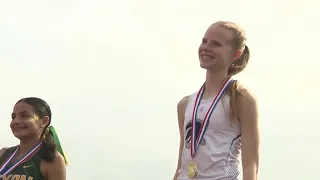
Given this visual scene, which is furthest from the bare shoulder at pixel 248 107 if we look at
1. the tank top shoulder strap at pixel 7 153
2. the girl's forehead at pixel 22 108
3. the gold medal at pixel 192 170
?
the tank top shoulder strap at pixel 7 153

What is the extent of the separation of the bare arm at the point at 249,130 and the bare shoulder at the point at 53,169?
243 centimetres

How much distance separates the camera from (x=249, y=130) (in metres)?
4.86

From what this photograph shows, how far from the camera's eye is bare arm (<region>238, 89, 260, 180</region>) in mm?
4820

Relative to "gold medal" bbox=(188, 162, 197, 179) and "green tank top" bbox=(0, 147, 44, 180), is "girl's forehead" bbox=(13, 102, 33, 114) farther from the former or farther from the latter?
"gold medal" bbox=(188, 162, 197, 179)

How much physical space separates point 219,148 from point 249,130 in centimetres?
31

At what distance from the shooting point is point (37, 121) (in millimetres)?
6523

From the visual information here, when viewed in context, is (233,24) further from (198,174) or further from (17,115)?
(17,115)

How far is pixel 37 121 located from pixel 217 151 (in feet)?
8.33

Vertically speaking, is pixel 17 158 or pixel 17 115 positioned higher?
pixel 17 115

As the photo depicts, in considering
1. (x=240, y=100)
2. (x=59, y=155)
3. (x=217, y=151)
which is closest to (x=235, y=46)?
(x=240, y=100)

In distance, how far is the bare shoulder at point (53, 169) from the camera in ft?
20.8

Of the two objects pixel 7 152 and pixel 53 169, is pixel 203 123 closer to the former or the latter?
pixel 53 169

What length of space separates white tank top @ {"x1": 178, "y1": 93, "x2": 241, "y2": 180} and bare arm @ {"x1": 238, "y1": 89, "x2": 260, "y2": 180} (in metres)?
0.10

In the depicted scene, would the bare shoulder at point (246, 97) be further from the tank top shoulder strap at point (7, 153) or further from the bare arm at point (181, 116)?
the tank top shoulder strap at point (7, 153)
